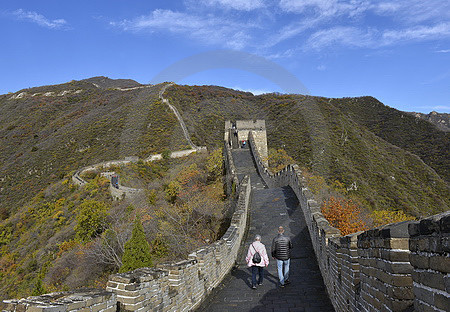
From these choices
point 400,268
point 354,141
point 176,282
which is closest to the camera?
point 400,268

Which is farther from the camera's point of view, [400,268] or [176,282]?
[176,282]

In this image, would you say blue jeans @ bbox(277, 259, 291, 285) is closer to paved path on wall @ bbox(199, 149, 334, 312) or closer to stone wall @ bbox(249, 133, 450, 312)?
paved path on wall @ bbox(199, 149, 334, 312)

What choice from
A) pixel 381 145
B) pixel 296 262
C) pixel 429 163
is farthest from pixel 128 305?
pixel 429 163

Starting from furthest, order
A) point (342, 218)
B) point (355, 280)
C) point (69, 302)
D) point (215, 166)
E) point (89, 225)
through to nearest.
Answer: point (215, 166) → point (89, 225) → point (342, 218) → point (355, 280) → point (69, 302)

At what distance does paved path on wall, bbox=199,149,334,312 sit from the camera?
19.8ft

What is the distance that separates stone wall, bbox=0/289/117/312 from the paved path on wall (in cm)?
316

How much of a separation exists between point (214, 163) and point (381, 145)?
35.1 m

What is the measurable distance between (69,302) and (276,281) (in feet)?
18.8

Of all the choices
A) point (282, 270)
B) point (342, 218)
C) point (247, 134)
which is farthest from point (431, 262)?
point (247, 134)

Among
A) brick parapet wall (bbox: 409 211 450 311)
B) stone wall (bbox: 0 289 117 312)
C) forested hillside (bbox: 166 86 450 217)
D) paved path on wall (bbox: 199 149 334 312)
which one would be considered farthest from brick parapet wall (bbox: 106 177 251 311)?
forested hillside (bbox: 166 86 450 217)

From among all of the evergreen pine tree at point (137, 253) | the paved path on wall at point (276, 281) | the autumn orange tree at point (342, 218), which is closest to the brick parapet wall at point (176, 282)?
the paved path on wall at point (276, 281)

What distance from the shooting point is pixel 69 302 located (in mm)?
2814

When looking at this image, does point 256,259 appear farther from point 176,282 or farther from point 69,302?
point 69,302

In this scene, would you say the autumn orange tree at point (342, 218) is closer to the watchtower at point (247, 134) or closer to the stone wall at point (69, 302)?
the stone wall at point (69, 302)
